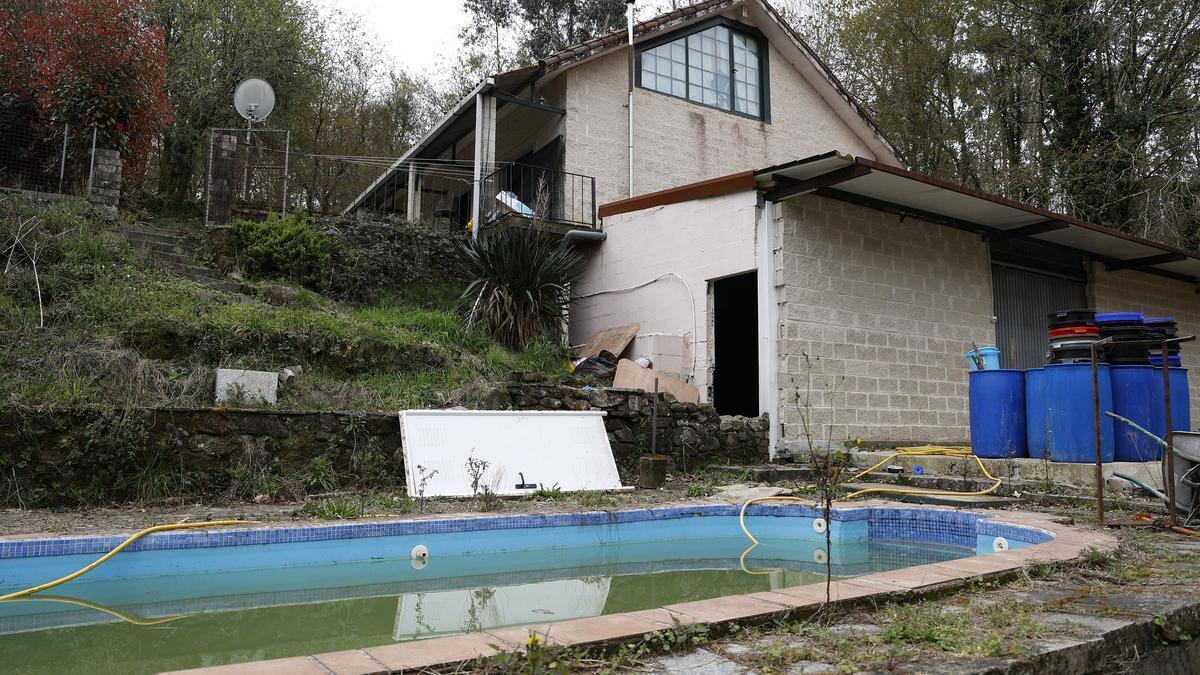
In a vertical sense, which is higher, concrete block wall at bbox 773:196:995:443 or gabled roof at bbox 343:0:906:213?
gabled roof at bbox 343:0:906:213

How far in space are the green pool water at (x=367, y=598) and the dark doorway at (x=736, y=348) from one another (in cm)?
528

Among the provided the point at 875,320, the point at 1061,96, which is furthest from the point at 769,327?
the point at 1061,96

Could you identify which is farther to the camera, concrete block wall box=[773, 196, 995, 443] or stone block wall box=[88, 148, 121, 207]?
stone block wall box=[88, 148, 121, 207]

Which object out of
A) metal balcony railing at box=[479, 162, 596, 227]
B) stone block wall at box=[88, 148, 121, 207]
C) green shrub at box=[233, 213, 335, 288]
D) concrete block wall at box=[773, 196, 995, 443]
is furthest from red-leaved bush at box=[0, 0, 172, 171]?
concrete block wall at box=[773, 196, 995, 443]

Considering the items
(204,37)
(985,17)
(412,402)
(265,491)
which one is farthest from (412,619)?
(985,17)

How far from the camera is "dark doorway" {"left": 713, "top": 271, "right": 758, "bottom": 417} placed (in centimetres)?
1048

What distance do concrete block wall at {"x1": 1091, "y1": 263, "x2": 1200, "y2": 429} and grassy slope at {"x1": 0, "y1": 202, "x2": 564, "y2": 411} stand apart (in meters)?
8.71

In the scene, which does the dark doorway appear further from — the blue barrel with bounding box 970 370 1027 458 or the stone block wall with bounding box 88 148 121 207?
the stone block wall with bounding box 88 148 121 207

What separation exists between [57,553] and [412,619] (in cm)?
201

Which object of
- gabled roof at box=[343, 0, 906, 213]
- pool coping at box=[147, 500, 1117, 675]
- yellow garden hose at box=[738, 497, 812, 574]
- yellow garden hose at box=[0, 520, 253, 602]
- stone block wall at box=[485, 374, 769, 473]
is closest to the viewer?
pool coping at box=[147, 500, 1117, 675]

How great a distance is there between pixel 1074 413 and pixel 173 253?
9816 mm

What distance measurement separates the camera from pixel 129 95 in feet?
35.4

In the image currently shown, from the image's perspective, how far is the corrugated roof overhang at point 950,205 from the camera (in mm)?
8047

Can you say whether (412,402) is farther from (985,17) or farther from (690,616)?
(985,17)
